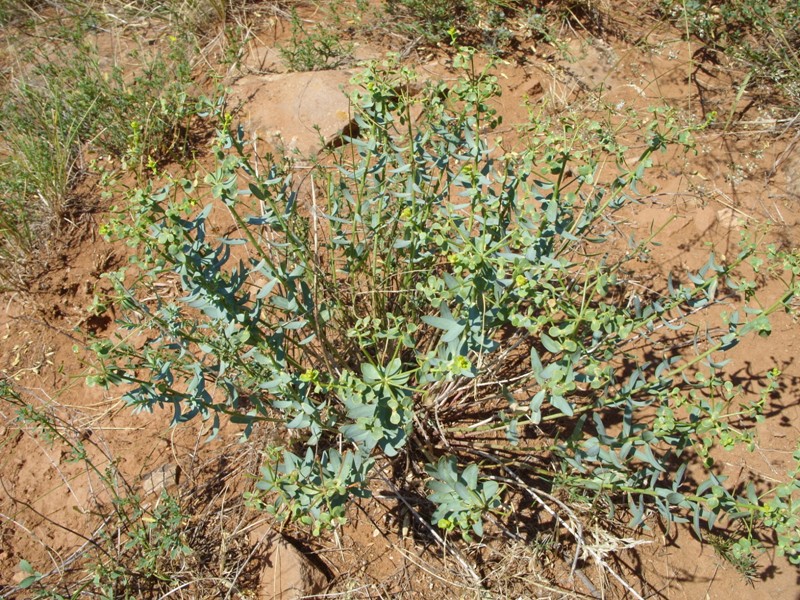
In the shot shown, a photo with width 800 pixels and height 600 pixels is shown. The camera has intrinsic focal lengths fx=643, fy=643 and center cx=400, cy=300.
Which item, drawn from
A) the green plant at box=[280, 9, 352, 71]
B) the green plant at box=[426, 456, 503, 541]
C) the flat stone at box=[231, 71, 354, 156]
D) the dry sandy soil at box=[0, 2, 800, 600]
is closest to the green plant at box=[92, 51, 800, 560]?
the green plant at box=[426, 456, 503, 541]

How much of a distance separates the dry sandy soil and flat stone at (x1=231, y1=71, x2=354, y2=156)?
0.01 meters

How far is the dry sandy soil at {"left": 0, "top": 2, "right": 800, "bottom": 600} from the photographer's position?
252 cm

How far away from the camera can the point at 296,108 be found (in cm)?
399

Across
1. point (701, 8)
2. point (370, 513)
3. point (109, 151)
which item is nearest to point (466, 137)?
point (370, 513)

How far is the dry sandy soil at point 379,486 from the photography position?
2.52 meters

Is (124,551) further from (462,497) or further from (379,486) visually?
(462,497)

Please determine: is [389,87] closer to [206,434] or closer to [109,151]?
[206,434]

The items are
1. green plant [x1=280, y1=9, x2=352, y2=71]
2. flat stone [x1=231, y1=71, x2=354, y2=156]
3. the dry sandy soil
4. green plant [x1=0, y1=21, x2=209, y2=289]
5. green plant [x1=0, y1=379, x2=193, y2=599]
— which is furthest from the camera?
green plant [x1=280, y1=9, x2=352, y2=71]

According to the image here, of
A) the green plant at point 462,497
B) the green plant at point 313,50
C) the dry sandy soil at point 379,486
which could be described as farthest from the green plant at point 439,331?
the green plant at point 313,50

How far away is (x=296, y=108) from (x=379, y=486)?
2428 millimetres

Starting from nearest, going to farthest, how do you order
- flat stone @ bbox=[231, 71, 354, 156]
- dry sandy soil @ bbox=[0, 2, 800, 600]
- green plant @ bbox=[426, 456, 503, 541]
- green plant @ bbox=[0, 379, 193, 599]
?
green plant @ bbox=[426, 456, 503, 541]
green plant @ bbox=[0, 379, 193, 599]
dry sandy soil @ bbox=[0, 2, 800, 600]
flat stone @ bbox=[231, 71, 354, 156]

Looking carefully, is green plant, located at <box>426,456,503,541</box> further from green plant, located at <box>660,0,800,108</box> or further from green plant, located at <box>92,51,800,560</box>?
green plant, located at <box>660,0,800,108</box>

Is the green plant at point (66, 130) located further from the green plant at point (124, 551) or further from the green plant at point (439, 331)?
the green plant at point (439, 331)

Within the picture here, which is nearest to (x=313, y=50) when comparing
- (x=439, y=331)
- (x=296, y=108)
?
(x=296, y=108)
